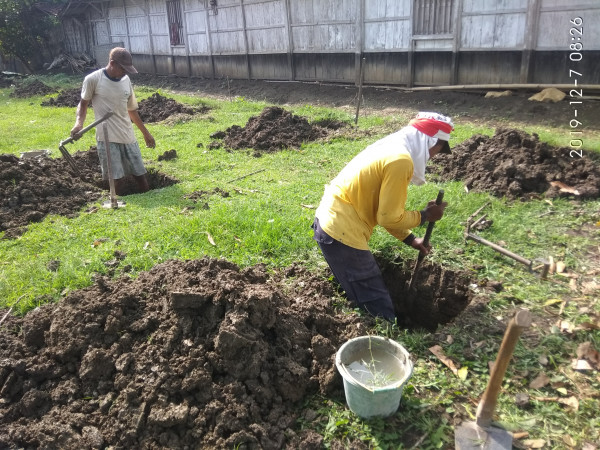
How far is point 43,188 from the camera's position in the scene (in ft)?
22.7

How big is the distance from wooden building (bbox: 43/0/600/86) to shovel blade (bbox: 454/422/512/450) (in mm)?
9695

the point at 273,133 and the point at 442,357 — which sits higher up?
the point at 273,133

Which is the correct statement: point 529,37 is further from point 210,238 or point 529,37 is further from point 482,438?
point 482,438

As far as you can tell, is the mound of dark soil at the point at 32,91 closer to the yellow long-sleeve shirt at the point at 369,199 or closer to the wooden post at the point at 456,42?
the wooden post at the point at 456,42

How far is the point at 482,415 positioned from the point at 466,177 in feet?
15.2

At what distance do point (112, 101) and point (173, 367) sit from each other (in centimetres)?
488

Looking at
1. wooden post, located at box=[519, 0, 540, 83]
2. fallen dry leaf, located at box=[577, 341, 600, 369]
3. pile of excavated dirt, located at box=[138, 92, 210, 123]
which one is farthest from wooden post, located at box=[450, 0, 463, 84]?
fallen dry leaf, located at box=[577, 341, 600, 369]

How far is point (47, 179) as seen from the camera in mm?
7133

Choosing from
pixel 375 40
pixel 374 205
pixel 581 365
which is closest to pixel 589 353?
pixel 581 365

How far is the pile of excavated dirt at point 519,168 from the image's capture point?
6.06 meters

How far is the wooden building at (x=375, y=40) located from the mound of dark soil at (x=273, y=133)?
2.37 m

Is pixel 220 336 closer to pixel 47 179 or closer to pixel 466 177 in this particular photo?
pixel 466 177

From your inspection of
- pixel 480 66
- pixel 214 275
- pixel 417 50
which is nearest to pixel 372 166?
pixel 214 275
